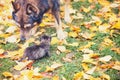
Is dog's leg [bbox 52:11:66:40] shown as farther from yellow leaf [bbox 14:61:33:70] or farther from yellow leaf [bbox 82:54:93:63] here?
yellow leaf [bbox 14:61:33:70]

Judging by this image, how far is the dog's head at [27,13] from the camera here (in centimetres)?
570

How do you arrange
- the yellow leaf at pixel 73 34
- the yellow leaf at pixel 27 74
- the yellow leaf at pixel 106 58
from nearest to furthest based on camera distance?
1. the yellow leaf at pixel 27 74
2. the yellow leaf at pixel 106 58
3. the yellow leaf at pixel 73 34

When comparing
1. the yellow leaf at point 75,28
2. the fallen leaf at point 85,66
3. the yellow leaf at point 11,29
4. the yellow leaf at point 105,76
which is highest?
the yellow leaf at point 11,29

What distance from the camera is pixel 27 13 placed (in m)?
5.70

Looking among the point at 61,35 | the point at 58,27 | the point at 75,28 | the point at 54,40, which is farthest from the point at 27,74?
the point at 75,28

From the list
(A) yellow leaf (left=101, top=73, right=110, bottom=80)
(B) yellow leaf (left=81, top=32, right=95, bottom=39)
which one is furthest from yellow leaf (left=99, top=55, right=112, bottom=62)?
(B) yellow leaf (left=81, top=32, right=95, bottom=39)

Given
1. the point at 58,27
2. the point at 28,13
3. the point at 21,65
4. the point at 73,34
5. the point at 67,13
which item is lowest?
the point at 21,65

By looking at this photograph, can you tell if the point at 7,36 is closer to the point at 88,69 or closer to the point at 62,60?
the point at 62,60

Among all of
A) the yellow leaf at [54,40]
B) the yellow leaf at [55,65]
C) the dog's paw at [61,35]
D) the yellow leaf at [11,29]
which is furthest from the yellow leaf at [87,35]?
the yellow leaf at [11,29]

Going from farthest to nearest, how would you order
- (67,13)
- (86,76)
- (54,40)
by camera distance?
(67,13) → (54,40) → (86,76)

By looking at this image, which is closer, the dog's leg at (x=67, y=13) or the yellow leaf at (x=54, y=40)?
the yellow leaf at (x=54, y=40)

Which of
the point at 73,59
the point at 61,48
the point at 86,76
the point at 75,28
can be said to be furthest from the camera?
the point at 75,28

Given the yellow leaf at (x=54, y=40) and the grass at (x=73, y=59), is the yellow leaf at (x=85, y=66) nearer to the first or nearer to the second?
the grass at (x=73, y=59)

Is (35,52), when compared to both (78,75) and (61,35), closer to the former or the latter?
(78,75)
